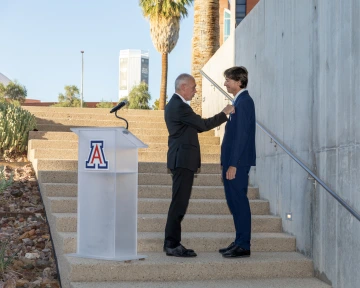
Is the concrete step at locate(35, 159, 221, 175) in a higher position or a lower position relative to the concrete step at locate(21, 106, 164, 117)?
lower

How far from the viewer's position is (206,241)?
268 inches

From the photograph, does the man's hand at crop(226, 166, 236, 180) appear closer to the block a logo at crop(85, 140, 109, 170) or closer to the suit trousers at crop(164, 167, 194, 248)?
the suit trousers at crop(164, 167, 194, 248)

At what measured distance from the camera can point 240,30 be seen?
986 centimetres

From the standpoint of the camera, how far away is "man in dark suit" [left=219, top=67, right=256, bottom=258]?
6.23 meters

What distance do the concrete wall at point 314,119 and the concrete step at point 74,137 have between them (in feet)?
9.09

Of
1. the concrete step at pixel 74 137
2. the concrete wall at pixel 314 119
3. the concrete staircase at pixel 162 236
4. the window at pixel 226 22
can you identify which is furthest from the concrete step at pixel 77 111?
the window at pixel 226 22

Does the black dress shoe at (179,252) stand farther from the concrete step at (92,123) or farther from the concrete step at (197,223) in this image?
the concrete step at (92,123)

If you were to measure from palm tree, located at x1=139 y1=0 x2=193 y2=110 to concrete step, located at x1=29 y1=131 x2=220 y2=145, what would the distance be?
656 inches

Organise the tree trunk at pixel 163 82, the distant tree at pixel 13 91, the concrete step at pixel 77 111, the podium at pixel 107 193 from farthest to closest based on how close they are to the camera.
→ the distant tree at pixel 13 91, the tree trunk at pixel 163 82, the concrete step at pixel 77 111, the podium at pixel 107 193

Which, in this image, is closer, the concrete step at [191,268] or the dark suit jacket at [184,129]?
the concrete step at [191,268]

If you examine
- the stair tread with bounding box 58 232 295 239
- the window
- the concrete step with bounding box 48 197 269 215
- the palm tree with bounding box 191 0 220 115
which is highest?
the window

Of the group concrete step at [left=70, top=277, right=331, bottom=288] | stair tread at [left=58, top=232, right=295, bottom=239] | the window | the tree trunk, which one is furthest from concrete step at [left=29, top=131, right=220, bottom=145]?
the window

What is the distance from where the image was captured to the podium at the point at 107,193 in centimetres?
585

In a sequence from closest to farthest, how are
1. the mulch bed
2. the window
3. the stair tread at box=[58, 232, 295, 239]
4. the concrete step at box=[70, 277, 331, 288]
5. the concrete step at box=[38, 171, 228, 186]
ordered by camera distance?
the concrete step at box=[70, 277, 331, 288]
the mulch bed
the stair tread at box=[58, 232, 295, 239]
the concrete step at box=[38, 171, 228, 186]
the window
